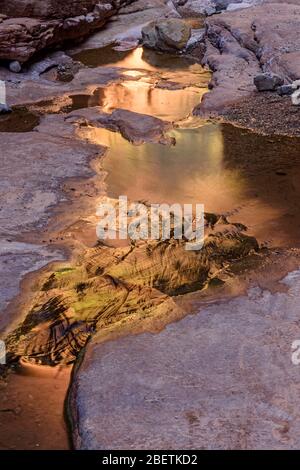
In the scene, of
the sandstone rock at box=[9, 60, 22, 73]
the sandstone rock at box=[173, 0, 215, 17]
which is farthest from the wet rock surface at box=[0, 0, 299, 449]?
the sandstone rock at box=[173, 0, 215, 17]

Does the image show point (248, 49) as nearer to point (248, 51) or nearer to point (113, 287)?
point (248, 51)

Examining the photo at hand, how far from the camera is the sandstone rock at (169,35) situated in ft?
50.8

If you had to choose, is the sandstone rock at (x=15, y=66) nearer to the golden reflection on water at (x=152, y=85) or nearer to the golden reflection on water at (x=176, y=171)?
the golden reflection on water at (x=152, y=85)

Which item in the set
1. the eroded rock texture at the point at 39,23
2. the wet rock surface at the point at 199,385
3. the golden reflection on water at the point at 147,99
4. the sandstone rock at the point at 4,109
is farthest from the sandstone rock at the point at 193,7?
the wet rock surface at the point at 199,385

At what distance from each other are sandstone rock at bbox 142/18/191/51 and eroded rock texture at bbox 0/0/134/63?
6.35ft

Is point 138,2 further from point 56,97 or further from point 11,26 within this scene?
point 56,97

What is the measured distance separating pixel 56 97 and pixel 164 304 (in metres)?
8.00

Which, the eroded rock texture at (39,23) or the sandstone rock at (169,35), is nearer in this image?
the eroded rock texture at (39,23)

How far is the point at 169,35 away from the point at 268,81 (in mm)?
5632

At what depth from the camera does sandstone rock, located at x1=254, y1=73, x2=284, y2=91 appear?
1080 centimetres

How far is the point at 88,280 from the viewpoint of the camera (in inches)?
210

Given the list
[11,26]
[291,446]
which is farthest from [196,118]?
[291,446]

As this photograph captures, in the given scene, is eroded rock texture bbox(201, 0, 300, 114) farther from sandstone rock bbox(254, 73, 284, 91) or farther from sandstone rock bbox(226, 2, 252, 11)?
sandstone rock bbox(226, 2, 252, 11)

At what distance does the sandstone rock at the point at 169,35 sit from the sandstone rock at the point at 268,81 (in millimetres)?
5340
